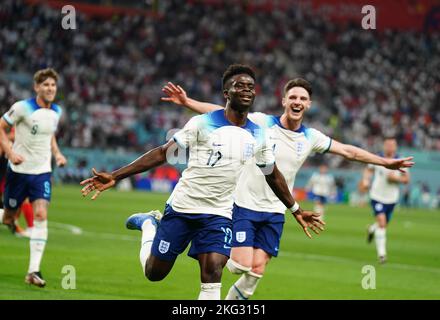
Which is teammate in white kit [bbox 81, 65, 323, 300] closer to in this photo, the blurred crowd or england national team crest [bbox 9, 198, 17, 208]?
england national team crest [bbox 9, 198, 17, 208]

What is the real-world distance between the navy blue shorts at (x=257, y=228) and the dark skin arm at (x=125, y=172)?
6.60 feet

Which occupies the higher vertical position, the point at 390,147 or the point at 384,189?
the point at 390,147

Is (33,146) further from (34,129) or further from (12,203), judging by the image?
(12,203)

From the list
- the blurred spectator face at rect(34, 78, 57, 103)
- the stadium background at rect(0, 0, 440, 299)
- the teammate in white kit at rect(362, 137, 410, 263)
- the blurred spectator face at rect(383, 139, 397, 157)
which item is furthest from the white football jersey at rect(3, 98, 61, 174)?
the stadium background at rect(0, 0, 440, 299)

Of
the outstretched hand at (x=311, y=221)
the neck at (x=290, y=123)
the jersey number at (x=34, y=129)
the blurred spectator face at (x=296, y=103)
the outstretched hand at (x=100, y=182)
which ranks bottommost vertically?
the outstretched hand at (x=311, y=221)

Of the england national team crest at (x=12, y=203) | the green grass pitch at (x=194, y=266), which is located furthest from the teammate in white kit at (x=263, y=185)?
the england national team crest at (x=12, y=203)

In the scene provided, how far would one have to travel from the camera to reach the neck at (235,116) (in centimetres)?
842

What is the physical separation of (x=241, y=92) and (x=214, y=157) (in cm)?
69

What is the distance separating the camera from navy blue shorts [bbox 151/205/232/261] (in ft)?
27.9

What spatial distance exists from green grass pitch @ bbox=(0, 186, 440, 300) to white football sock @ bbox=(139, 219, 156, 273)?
1.62 meters

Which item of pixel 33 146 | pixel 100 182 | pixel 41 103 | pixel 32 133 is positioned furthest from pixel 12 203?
pixel 100 182

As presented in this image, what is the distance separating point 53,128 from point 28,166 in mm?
685

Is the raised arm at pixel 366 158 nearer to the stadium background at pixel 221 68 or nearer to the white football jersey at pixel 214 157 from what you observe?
the white football jersey at pixel 214 157

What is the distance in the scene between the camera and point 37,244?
11680 mm
